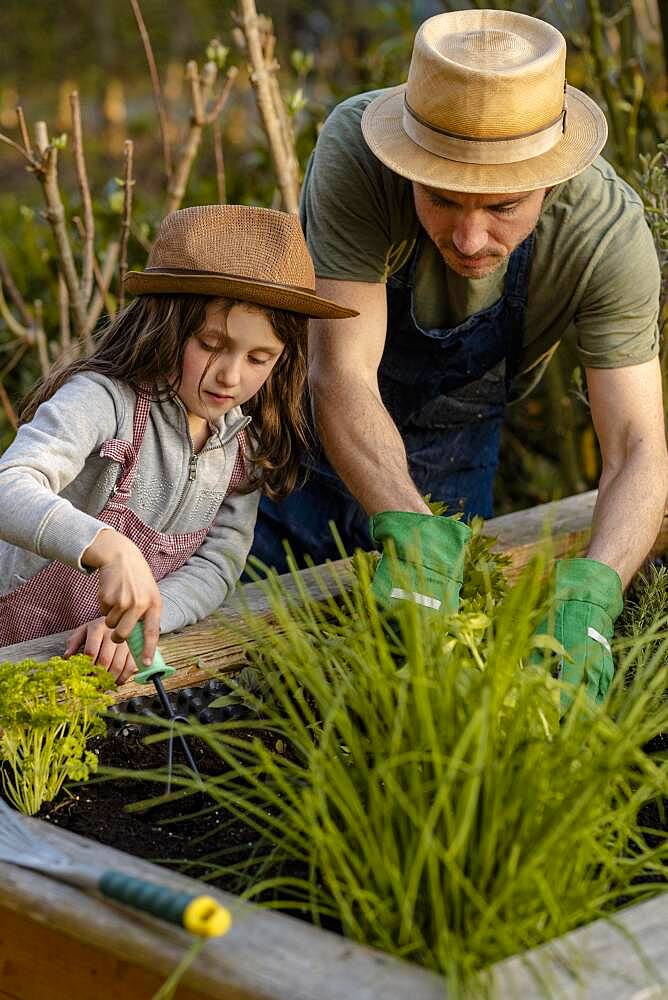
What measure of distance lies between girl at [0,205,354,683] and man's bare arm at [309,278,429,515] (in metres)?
0.08

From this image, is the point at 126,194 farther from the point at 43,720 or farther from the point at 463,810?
the point at 463,810

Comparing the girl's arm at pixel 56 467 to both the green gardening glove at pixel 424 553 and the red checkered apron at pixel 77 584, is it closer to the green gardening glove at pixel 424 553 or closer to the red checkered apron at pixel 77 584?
the red checkered apron at pixel 77 584

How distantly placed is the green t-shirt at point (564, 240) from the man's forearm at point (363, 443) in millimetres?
253

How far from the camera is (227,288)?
7.07ft

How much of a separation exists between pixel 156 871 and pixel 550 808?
1.59 feet

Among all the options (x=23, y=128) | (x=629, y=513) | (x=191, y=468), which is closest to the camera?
(x=191, y=468)

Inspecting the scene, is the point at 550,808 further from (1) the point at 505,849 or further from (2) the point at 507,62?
(2) the point at 507,62

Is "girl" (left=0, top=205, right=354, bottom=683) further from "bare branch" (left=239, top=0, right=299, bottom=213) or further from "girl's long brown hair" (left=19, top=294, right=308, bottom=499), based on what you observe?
"bare branch" (left=239, top=0, right=299, bottom=213)

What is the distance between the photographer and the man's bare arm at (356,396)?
2439 millimetres

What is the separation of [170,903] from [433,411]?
6.09 feet

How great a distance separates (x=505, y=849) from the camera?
1421 millimetres

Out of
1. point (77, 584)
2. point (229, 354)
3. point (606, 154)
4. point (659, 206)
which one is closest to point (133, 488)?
point (77, 584)

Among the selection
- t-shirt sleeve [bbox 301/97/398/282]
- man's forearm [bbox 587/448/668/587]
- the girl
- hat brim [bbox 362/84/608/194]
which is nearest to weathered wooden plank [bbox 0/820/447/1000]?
the girl

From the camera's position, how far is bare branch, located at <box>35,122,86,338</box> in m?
2.93
